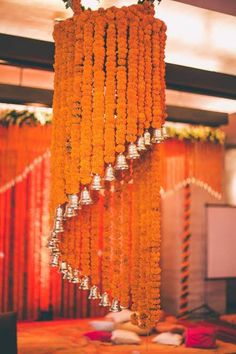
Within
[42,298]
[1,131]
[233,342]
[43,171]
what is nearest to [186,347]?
[233,342]

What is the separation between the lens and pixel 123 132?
7.20 feet

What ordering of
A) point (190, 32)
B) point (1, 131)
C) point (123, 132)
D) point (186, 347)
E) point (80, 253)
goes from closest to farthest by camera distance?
1. point (123, 132)
2. point (80, 253)
3. point (190, 32)
4. point (186, 347)
5. point (1, 131)

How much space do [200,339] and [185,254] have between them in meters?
2.50

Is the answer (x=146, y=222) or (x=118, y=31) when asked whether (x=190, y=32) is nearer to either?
(x=118, y=31)

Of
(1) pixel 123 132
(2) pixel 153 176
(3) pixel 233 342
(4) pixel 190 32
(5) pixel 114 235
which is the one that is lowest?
(3) pixel 233 342

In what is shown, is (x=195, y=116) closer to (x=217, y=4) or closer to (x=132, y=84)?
(x=217, y=4)

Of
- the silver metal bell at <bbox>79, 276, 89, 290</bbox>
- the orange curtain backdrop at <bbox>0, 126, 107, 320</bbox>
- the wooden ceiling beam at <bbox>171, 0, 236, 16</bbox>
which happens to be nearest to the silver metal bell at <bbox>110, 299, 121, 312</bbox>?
the silver metal bell at <bbox>79, 276, 89, 290</bbox>

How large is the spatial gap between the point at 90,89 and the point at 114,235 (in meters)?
0.76

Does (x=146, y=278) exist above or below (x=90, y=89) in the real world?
below

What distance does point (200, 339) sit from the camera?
5.33m

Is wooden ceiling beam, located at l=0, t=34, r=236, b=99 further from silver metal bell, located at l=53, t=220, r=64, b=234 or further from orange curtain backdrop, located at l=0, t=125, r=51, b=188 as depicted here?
orange curtain backdrop, located at l=0, t=125, r=51, b=188

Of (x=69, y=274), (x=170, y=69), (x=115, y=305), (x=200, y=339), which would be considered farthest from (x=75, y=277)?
(x=200, y=339)

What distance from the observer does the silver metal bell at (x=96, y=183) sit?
2162mm

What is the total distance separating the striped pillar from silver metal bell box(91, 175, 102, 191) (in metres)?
5.78
